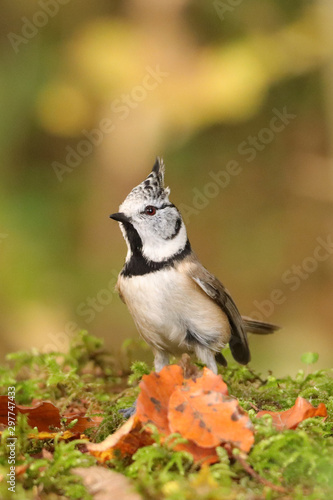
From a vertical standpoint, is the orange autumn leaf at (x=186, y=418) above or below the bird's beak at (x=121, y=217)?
below

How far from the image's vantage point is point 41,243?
717cm

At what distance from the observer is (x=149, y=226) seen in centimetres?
365

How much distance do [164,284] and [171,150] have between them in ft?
13.6

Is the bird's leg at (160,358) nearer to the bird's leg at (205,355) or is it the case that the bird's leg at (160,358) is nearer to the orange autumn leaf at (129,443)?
the bird's leg at (205,355)

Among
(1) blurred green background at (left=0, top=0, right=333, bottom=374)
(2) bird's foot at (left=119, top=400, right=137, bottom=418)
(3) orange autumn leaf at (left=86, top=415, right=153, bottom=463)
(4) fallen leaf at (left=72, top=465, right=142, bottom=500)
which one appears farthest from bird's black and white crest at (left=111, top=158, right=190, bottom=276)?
(1) blurred green background at (left=0, top=0, right=333, bottom=374)

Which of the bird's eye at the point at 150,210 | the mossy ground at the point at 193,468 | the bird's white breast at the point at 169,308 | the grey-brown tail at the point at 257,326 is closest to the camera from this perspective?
the mossy ground at the point at 193,468

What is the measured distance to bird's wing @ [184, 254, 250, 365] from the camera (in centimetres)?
371

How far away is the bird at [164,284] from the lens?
3.55 meters

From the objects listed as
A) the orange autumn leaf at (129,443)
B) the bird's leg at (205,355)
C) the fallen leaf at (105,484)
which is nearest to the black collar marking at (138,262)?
the bird's leg at (205,355)

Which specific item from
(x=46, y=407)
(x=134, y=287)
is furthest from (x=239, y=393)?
(x=46, y=407)

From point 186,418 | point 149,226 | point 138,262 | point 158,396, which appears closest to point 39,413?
point 158,396

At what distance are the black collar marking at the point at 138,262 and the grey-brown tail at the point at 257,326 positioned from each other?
100 centimetres

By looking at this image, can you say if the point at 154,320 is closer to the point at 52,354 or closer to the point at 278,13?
the point at 52,354

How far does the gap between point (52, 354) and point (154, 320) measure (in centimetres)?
90
